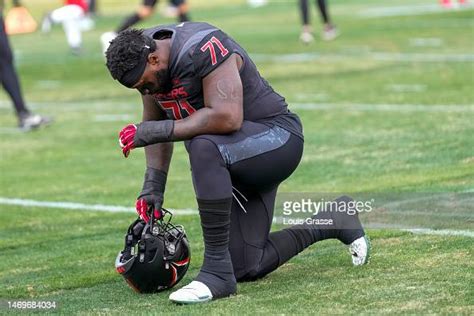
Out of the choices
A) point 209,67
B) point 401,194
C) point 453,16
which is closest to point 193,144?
point 209,67

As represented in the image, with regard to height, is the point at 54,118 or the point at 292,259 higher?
the point at 292,259

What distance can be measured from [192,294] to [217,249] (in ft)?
0.91

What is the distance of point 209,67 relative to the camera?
5.45 metres

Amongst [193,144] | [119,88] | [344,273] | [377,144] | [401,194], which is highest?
[193,144]

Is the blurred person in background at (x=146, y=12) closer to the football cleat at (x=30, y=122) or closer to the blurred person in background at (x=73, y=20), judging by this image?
the blurred person in background at (x=73, y=20)

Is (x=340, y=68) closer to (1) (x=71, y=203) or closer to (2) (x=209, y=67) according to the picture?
(1) (x=71, y=203)

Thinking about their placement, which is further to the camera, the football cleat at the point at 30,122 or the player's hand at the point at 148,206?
the football cleat at the point at 30,122

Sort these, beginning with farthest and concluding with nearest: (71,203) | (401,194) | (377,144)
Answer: (377,144) → (71,203) → (401,194)

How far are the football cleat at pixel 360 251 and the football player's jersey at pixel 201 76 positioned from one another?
0.60 meters

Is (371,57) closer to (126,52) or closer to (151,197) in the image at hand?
(151,197)

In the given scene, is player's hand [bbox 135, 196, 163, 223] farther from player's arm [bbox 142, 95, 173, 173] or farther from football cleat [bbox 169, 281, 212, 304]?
football cleat [bbox 169, 281, 212, 304]

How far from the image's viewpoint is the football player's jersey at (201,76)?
18.0ft

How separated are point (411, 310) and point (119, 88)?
36.3ft

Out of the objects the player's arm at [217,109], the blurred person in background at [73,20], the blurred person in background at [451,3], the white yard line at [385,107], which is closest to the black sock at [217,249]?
the player's arm at [217,109]
